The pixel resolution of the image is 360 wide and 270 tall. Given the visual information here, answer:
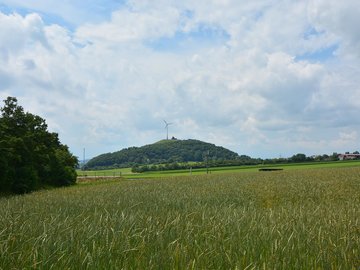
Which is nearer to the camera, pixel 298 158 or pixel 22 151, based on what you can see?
pixel 22 151

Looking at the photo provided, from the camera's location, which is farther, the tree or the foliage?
the tree

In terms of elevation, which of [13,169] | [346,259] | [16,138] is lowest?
[346,259]

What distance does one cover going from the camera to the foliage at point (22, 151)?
3080cm

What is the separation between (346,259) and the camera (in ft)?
17.3

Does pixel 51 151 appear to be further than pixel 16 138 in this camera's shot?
Yes

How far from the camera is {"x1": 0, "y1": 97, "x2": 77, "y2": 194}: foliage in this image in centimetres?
3080

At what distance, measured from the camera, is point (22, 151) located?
33.8 meters

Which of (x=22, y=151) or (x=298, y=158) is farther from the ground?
(x=298, y=158)

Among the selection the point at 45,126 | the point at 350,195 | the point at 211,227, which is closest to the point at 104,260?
the point at 211,227

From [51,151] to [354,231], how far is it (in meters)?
42.1

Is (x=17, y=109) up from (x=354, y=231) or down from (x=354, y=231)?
up

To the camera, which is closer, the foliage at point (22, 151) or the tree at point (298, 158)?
the foliage at point (22, 151)

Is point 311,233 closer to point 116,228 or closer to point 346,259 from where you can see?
point 346,259

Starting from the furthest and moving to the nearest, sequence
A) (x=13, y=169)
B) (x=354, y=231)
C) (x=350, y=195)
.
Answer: (x=13, y=169) → (x=350, y=195) → (x=354, y=231)
